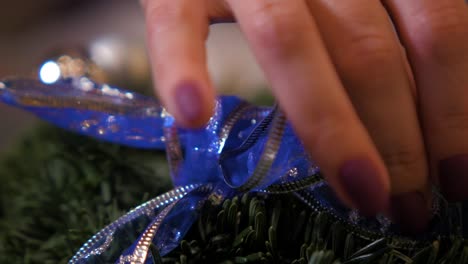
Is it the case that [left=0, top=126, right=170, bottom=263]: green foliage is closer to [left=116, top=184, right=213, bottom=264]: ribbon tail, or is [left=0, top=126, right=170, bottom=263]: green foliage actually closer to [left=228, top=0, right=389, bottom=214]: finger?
[left=116, top=184, right=213, bottom=264]: ribbon tail

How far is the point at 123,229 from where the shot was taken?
0.34m

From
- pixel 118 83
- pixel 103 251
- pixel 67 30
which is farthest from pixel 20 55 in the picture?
pixel 103 251

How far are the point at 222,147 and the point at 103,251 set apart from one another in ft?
0.30

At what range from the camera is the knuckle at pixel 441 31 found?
28 centimetres

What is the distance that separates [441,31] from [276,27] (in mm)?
87

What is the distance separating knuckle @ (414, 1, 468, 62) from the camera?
0.93 ft

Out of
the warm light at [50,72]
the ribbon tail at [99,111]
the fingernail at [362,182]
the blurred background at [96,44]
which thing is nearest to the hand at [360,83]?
the fingernail at [362,182]

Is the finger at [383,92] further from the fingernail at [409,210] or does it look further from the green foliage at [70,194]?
the green foliage at [70,194]

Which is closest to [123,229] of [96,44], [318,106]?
[318,106]

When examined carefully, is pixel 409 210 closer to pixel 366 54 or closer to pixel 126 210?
pixel 366 54

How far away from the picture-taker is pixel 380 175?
0.25 metres

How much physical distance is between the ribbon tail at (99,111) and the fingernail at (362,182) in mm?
187

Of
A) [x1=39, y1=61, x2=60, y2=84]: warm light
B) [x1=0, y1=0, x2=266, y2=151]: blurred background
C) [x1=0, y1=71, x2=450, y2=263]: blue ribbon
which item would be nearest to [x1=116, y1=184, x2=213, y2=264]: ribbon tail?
[x1=0, y1=71, x2=450, y2=263]: blue ribbon

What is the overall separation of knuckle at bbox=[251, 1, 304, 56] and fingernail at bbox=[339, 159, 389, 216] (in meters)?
0.06
